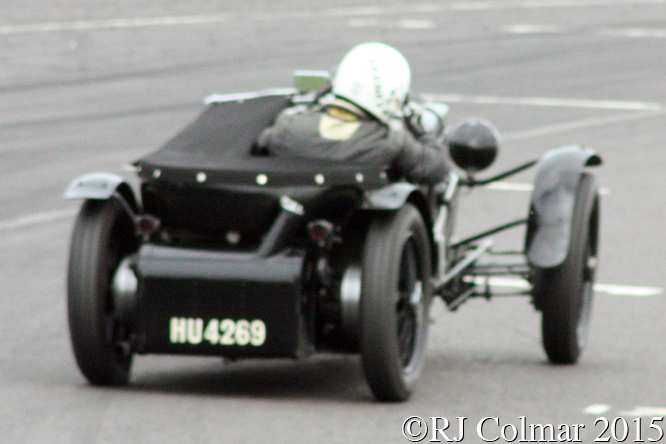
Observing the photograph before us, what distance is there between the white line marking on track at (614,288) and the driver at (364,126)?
242 centimetres

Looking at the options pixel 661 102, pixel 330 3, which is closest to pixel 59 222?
pixel 661 102

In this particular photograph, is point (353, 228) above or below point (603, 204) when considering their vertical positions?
above

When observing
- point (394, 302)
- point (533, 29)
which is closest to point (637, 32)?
point (533, 29)

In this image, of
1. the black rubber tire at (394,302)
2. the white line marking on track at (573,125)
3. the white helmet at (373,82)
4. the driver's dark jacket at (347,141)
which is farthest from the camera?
the white line marking on track at (573,125)

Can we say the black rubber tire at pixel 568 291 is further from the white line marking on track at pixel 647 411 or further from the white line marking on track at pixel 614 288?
the white line marking on track at pixel 614 288

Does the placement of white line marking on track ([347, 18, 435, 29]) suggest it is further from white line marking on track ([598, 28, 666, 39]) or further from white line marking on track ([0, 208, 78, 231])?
white line marking on track ([0, 208, 78, 231])

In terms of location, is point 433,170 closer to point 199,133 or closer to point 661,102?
point 199,133

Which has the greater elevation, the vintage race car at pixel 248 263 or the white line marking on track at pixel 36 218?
the vintage race car at pixel 248 263

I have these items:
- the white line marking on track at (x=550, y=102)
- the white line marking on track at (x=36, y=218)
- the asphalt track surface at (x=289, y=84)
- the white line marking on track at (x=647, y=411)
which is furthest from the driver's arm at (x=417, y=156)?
the white line marking on track at (x=550, y=102)

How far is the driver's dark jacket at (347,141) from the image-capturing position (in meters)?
6.76

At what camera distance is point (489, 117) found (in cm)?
1814

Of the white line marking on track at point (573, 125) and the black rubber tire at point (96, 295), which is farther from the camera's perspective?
the white line marking on track at point (573, 125)

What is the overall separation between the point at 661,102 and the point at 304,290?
14140mm

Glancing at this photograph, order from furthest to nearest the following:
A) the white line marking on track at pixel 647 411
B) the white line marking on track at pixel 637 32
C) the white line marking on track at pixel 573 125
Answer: the white line marking on track at pixel 637 32 < the white line marking on track at pixel 573 125 < the white line marking on track at pixel 647 411
